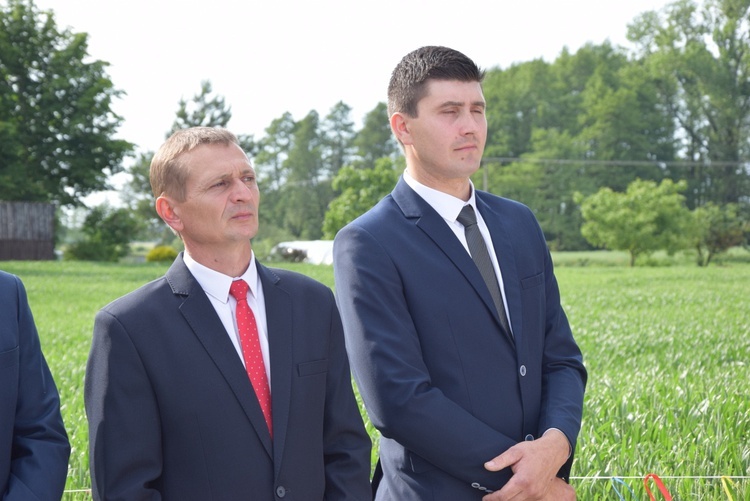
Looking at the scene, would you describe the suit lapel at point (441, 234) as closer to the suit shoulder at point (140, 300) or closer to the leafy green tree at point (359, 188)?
the suit shoulder at point (140, 300)

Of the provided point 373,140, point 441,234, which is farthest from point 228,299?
point 373,140

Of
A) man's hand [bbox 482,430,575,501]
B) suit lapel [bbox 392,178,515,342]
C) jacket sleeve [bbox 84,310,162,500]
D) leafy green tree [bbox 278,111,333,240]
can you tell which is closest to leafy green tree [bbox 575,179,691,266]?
leafy green tree [bbox 278,111,333,240]

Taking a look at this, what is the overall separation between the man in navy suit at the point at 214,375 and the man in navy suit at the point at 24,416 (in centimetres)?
13

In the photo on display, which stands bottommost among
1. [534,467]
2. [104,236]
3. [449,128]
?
[534,467]

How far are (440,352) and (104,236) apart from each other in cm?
4927

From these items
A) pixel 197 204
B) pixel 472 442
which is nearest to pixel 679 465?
pixel 472 442

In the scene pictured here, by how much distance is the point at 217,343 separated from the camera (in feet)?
8.58

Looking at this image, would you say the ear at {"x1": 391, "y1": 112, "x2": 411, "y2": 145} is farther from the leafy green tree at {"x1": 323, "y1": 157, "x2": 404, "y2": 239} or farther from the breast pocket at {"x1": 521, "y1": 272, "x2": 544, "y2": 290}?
the leafy green tree at {"x1": 323, "y1": 157, "x2": 404, "y2": 239}

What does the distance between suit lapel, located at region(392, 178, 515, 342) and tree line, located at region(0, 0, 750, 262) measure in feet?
153

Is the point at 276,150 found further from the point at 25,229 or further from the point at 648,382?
the point at 648,382

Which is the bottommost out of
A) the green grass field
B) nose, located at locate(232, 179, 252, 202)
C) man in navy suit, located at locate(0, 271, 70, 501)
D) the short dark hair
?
the green grass field

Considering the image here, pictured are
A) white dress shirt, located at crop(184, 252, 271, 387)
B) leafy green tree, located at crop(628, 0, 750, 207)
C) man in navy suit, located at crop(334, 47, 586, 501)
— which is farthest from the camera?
leafy green tree, located at crop(628, 0, 750, 207)

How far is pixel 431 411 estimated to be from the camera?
276 centimetres

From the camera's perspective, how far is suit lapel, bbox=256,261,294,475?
8.54 ft
